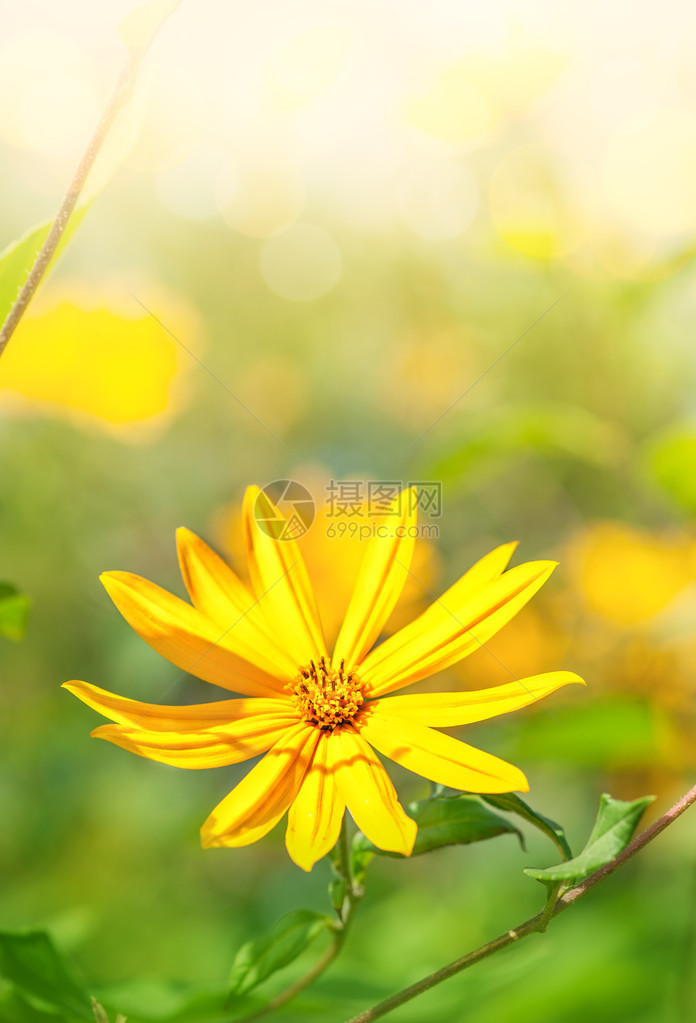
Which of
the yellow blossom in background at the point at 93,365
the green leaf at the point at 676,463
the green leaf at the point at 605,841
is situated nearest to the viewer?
the green leaf at the point at 605,841

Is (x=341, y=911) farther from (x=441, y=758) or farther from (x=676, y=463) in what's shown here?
(x=676, y=463)

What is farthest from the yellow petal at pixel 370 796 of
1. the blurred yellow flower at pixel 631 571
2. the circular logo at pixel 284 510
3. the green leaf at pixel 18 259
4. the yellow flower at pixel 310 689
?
the blurred yellow flower at pixel 631 571

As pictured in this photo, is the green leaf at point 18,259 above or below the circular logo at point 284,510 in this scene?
above

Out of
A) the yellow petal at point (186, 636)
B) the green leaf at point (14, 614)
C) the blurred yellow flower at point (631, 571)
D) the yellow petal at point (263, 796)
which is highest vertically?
the blurred yellow flower at point (631, 571)

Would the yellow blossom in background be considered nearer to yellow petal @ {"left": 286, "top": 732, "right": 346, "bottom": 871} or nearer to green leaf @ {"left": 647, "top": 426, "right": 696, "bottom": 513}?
green leaf @ {"left": 647, "top": 426, "right": 696, "bottom": 513}

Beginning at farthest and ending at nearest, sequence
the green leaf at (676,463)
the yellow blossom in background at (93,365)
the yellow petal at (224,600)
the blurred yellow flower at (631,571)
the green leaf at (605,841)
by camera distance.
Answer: the yellow blossom in background at (93,365) → the blurred yellow flower at (631,571) → the green leaf at (676,463) → the yellow petal at (224,600) → the green leaf at (605,841)

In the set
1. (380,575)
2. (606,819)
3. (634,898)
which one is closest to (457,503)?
(634,898)

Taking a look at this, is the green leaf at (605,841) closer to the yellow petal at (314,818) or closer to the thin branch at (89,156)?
the yellow petal at (314,818)

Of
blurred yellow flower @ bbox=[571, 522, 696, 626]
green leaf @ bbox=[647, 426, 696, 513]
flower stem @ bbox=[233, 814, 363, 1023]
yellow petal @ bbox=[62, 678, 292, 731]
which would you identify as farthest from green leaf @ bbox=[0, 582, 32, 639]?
blurred yellow flower @ bbox=[571, 522, 696, 626]

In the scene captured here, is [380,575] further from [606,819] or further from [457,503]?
[457,503]
